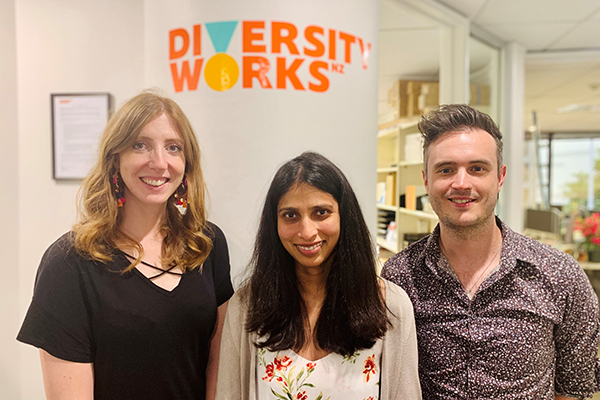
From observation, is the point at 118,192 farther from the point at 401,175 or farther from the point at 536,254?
the point at 401,175

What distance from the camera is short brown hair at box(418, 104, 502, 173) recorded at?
4.62 feet

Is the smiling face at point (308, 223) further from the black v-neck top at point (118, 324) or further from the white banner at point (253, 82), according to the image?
the white banner at point (253, 82)

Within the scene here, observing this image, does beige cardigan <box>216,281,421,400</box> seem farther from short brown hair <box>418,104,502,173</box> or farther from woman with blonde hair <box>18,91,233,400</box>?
short brown hair <box>418,104,502,173</box>

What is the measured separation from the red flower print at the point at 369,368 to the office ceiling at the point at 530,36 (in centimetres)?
257

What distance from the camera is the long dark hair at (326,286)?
48.9 inches

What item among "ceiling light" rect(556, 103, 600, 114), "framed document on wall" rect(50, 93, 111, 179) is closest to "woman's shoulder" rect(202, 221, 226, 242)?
"framed document on wall" rect(50, 93, 111, 179)

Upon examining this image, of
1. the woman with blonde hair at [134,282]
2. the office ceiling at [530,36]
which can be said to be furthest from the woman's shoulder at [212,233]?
the office ceiling at [530,36]

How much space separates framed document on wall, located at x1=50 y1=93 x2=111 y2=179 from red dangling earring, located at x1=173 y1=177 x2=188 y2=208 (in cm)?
108

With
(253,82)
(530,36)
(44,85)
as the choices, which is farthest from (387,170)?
(44,85)

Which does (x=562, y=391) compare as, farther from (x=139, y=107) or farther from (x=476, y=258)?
(x=139, y=107)

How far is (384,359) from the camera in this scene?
1.25m

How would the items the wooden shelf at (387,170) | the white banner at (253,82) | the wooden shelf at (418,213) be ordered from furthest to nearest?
the wooden shelf at (387,170)
the wooden shelf at (418,213)
the white banner at (253,82)

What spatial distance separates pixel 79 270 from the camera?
50.6 inches

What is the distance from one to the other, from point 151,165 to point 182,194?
0.17 meters
